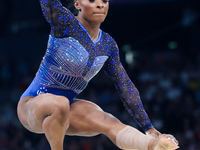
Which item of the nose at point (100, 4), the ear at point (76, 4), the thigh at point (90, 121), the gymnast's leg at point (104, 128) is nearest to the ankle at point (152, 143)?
the gymnast's leg at point (104, 128)

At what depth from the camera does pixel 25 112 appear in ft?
7.52

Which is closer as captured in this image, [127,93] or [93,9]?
[93,9]

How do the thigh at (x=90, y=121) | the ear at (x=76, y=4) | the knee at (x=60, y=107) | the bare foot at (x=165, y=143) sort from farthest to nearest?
1. the ear at (x=76, y=4)
2. the thigh at (x=90, y=121)
3. the knee at (x=60, y=107)
4. the bare foot at (x=165, y=143)

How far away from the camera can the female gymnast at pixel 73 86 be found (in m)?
2.11

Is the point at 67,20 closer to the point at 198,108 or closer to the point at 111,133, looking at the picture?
the point at 111,133

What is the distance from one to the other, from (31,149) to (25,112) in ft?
10.2

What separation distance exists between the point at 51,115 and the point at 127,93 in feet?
2.35

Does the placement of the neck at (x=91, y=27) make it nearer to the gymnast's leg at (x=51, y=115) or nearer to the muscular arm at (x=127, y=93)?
the muscular arm at (x=127, y=93)

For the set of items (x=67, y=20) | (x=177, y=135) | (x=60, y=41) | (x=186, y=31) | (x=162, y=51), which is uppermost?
(x=67, y=20)

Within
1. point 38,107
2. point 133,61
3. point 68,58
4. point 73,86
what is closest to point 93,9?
A: point 68,58

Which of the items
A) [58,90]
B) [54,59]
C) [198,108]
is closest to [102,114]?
[58,90]

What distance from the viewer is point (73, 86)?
2377 millimetres

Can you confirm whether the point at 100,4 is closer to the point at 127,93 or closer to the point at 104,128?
the point at 127,93

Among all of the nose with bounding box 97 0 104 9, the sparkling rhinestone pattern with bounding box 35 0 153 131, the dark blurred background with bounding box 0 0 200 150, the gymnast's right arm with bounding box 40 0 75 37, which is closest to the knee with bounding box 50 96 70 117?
the sparkling rhinestone pattern with bounding box 35 0 153 131
